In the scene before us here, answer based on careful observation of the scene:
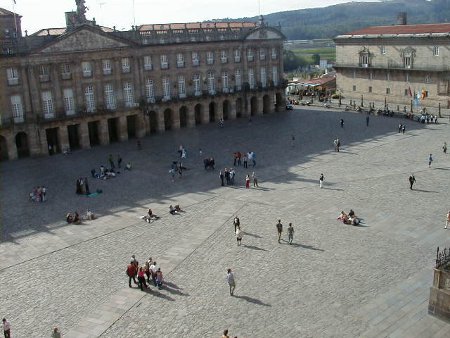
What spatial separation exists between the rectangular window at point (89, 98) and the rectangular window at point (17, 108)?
666 cm

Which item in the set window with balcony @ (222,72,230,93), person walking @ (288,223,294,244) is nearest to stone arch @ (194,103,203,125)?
window with balcony @ (222,72,230,93)

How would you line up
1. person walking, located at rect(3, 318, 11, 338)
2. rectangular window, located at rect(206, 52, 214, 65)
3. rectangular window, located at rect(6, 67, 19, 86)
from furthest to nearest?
rectangular window, located at rect(206, 52, 214, 65) < rectangular window, located at rect(6, 67, 19, 86) < person walking, located at rect(3, 318, 11, 338)

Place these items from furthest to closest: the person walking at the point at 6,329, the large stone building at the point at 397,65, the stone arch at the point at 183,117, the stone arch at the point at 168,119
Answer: the large stone building at the point at 397,65 → the stone arch at the point at 183,117 → the stone arch at the point at 168,119 → the person walking at the point at 6,329

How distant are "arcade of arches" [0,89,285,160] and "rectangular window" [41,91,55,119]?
96 cm

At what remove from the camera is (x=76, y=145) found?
5834 centimetres

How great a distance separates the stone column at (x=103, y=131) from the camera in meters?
57.8

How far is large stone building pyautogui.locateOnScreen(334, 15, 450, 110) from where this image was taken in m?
71.4

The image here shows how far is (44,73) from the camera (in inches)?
2109

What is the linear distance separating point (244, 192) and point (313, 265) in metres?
13.5

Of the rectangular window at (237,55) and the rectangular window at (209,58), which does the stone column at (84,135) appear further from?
the rectangular window at (237,55)

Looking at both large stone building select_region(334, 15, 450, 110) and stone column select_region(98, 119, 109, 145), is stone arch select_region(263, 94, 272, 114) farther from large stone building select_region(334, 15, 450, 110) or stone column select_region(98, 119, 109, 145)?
stone column select_region(98, 119, 109, 145)

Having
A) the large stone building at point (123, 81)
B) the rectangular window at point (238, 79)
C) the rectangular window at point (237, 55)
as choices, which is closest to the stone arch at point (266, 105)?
the large stone building at point (123, 81)

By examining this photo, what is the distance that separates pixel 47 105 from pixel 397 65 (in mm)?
47364

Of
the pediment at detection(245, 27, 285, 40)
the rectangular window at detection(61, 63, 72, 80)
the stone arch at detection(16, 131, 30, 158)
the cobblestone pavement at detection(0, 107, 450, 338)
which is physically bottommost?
the cobblestone pavement at detection(0, 107, 450, 338)
